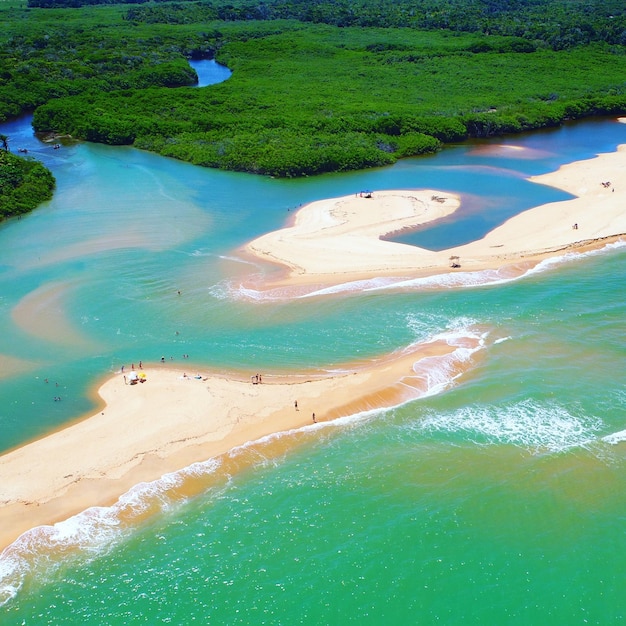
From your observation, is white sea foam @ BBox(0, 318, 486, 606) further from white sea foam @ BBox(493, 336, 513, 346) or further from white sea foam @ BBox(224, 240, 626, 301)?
white sea foam @ BBox(224, 240, 626, 301)

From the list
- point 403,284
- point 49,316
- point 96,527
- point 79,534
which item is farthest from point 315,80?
point 79,534

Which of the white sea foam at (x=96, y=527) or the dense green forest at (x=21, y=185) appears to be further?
the dense green forest at (x=21, y=185)

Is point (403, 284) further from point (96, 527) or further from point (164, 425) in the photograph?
point (96, 527)

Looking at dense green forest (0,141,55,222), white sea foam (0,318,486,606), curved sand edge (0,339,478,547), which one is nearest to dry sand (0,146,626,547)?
curved sand edge (0,339,478,547)

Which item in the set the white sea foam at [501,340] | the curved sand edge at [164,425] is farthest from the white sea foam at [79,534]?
the white sea foam at [501,340]

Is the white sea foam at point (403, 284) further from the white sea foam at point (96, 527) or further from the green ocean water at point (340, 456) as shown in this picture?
the white sea foam at point (96, 527)

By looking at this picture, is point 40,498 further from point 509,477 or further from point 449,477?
point 509,477
